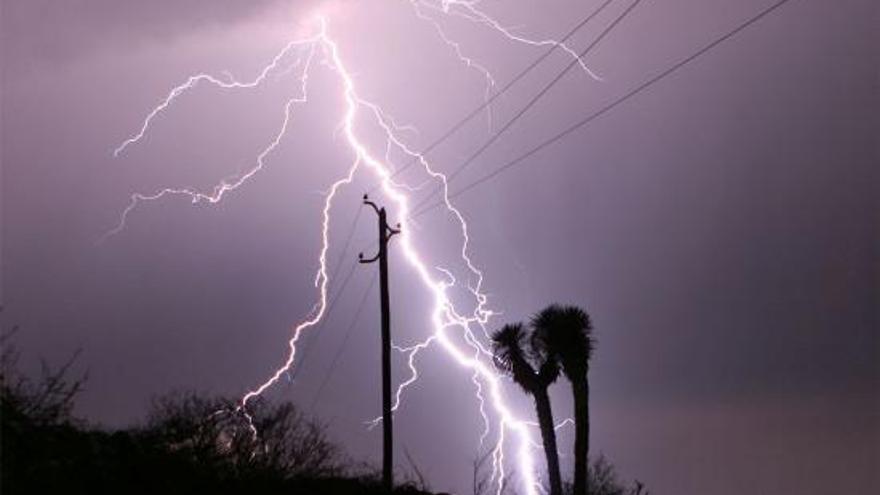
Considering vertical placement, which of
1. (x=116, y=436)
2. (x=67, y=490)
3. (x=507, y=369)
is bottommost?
(x=67, y=490)

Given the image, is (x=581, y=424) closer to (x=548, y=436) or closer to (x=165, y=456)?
(x=548, y=436)

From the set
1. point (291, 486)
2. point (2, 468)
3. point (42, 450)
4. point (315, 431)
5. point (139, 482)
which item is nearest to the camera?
point (2, 468)

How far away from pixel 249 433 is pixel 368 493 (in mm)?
2881

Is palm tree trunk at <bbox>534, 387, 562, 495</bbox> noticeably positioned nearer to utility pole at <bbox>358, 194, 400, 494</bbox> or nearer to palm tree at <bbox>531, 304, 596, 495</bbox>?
palm tree at <bbox>531, 304, 596, 495</bbox>

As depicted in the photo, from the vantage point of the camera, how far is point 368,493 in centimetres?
2050

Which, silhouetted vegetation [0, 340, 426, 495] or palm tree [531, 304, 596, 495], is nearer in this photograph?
silhouetted vegetation [0, 340, 426, 495]

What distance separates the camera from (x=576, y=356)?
82.1 ft

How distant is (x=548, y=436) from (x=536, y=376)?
62.2 inches

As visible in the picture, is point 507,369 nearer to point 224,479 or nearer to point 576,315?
point 576,315

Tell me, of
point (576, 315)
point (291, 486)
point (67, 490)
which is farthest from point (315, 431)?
point (67, 490)

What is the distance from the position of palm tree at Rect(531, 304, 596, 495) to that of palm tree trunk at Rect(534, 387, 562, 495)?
0.66 meters

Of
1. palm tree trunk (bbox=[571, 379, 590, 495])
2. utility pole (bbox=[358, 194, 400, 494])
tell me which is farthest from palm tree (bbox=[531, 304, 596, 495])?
utility pole (bbox=[358, 194, 400, 494])

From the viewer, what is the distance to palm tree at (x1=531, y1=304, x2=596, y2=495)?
984 inches

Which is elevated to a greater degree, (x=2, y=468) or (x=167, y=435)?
(x=167, y=435)
